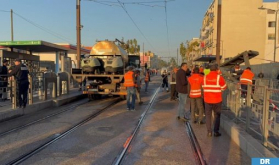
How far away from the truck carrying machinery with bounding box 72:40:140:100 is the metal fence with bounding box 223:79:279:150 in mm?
6762

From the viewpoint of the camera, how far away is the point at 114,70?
13.5 metres

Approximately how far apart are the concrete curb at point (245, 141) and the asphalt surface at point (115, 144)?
5.4 inches

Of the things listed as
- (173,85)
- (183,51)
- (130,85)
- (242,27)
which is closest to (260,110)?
(130,85)

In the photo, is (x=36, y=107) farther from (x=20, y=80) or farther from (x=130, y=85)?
(x=130, y=85)

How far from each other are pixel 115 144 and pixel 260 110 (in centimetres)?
326

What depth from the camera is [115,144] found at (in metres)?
6.09

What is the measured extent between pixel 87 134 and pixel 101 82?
7782mm

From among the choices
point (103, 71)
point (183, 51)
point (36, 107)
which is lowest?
point (36, 107)

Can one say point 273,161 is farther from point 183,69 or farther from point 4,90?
point 4,90

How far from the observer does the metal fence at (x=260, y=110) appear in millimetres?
5287

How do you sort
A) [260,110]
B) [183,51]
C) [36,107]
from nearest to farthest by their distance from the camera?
[260,110] → [36,107] → [183,51]

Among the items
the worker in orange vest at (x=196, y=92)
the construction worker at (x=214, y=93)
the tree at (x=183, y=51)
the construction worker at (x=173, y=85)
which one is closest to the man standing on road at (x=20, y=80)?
the worker in orange vest at (x=196, y=92)

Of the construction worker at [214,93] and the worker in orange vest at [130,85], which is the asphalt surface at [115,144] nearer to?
the construction worker at [214,93]

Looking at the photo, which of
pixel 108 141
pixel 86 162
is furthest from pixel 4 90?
pixel 86 162
